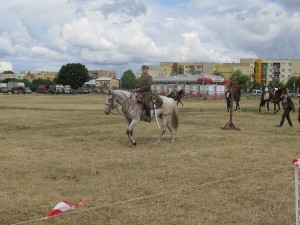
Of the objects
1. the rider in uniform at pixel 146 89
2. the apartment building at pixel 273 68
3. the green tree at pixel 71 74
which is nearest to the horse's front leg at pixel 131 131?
the rider in uniform at pixel 146 89

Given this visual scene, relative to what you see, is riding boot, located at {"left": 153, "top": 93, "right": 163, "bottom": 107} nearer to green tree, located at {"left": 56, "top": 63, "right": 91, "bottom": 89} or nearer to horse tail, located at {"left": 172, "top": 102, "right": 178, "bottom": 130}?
horse tail, located at {"left": 172, "top": 102, "right": 178, "bottom": 130}

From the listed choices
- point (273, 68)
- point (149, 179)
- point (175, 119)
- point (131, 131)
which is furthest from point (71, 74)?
point (149, 179)

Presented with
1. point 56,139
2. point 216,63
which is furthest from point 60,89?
point 216,63

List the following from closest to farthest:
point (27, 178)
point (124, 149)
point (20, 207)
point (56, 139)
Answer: point (20, 207), point (27, 178), point (124, 149), point (56, 139)

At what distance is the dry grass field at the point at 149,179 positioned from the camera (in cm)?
714

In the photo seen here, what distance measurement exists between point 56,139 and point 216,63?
7127 inches

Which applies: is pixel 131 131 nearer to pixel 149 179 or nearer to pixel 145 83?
pixel 145 83

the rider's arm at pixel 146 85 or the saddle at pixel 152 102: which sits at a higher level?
the rider's arm at pixel 146 85

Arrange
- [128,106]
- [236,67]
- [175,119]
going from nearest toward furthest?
[128,106] < [175,119] < [236,67]

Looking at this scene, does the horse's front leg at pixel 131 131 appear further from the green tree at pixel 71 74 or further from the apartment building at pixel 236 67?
the apartment building at pixel 236 67

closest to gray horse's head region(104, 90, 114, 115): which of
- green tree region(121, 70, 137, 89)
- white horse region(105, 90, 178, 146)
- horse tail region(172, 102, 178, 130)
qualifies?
white horse region(105, 90, 178, 146)

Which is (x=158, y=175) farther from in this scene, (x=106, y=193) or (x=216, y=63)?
(x=216, y=63)

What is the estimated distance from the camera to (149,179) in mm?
9547

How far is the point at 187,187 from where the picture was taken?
8945mm
